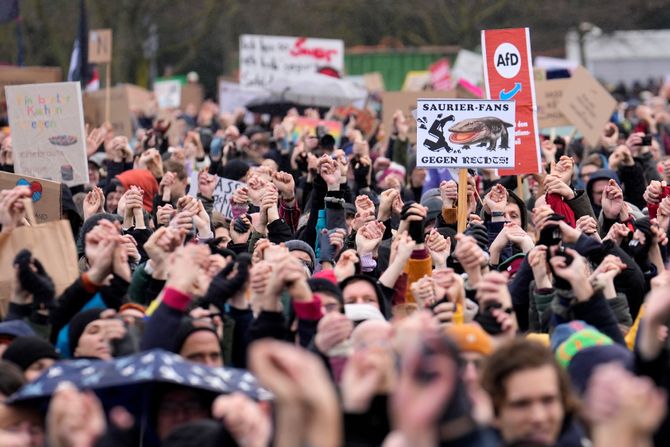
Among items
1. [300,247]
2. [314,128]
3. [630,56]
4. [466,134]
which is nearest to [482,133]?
[466,134]

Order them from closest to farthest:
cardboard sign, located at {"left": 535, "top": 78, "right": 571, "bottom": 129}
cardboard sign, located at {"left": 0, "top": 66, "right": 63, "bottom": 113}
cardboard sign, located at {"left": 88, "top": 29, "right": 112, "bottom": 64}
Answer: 1. cardboard sign, located at {"left": 535, "top": 78, "right": 571, "bottom": 129}
2. cardboard sign, located at {"left": 0, "top": 66, "right": 63, "bottom": 113}
3. cardboard sign, located at {"left": 88, "top": 29, "right": 112, "bottom": 64}

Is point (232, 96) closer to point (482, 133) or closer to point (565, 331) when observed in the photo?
point (482, 133)

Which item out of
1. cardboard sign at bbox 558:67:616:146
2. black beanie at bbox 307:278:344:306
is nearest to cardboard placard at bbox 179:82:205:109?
cardboard sign at bbox 558:67:616:146

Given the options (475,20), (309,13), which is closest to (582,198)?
(475,20)

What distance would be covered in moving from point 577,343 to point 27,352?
217cm

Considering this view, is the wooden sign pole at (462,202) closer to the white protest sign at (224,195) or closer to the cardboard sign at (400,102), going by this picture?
the white protest sign at (224,195)

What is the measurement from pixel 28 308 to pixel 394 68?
2962 centimetres

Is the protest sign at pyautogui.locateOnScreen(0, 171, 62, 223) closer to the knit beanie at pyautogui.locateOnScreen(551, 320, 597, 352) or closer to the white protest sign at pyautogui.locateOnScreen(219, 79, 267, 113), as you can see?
the knit beanie at pyautogui.locateOnScreen(551, 320, 597, 352)

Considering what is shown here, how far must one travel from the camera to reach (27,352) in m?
6.70

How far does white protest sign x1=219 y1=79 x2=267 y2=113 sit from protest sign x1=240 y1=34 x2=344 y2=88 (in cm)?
15

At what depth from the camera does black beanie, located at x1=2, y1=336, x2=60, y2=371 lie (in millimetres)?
6691

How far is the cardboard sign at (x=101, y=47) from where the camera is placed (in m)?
20.6

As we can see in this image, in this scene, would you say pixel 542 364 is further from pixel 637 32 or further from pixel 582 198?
pixel 637 32

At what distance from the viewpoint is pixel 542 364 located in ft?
17.9
